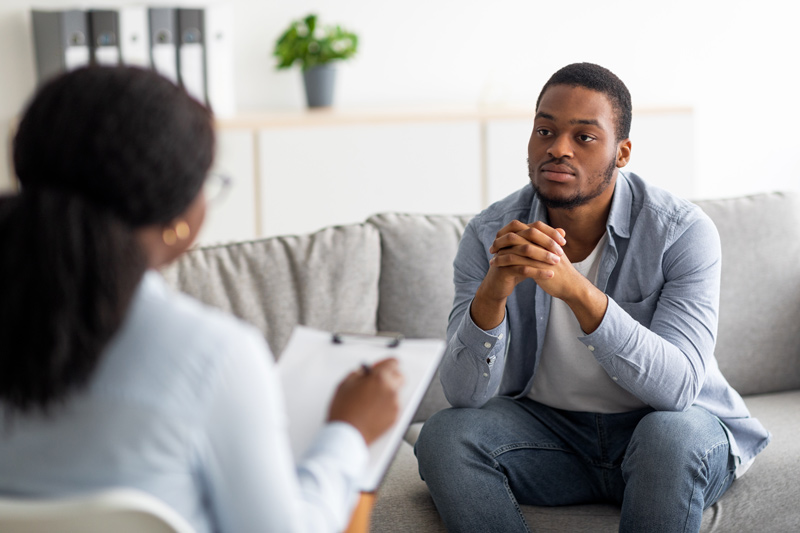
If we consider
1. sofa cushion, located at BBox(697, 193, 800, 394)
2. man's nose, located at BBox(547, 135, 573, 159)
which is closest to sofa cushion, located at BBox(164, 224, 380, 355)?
man's nose, located at BBox(547, 135, 573, 159)

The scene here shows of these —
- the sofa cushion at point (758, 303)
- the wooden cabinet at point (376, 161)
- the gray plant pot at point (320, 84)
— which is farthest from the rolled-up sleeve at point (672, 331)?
the gray plant pot at point (320, 84)

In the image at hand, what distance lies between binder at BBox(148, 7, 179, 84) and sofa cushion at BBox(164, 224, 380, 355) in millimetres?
1317

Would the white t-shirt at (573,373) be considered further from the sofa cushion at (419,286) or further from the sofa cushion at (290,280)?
the sofa cushion at (290,280)

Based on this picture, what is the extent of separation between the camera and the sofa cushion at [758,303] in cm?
198

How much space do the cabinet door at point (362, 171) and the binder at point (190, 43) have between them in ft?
1.09

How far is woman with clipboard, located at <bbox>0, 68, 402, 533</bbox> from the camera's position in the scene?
28.4 inches

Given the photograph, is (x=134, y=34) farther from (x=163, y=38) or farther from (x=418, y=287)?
(x=418, y=287)

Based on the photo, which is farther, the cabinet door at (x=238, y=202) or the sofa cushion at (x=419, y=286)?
the cabinet door at (x=238, y=202)

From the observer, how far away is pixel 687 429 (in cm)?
143

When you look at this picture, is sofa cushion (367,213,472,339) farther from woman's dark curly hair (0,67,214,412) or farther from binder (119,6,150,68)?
binder (119,6,150,68)

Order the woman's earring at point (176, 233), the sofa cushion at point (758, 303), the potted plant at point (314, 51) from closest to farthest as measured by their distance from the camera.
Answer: the woman's earring at point (176, 233) → the sofa cushion at point (758, 303) → the potted plant at point (314, 51)

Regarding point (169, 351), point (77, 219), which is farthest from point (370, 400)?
point (77, 219)

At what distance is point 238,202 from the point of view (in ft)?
9.93

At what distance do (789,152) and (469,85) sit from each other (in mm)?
1488
